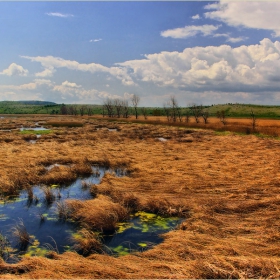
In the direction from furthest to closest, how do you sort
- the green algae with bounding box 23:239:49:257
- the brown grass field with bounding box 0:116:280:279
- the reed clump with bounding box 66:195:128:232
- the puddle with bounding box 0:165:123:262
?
the reed clump with bounding box 66:195:128:232 < the puddle with bounding box 0:165:123:262 < the green algae with bounding box 23:239:49:257 < the brown grass field with bounding box 0:116:280:279

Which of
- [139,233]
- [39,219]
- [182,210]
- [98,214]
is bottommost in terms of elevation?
[139,233]

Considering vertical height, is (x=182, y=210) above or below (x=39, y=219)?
above

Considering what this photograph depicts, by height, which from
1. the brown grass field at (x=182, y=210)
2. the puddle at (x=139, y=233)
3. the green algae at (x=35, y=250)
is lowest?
the puddle at (x=139, y=233)

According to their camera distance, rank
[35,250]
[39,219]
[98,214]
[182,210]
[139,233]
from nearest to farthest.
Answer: [35,250] < [139,233] < [98,214] < [39,219] < [182,210]

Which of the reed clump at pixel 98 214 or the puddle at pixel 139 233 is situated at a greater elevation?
the reed clump at pixel 98 214

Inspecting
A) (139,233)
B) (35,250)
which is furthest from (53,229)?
(139,233)

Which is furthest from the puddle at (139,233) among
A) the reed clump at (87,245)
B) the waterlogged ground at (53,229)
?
the reed clump at (87,245)

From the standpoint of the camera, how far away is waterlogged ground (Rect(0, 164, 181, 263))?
7379 mm

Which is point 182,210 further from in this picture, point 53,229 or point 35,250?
point 35,250

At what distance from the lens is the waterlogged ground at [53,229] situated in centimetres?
738

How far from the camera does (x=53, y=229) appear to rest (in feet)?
28.4

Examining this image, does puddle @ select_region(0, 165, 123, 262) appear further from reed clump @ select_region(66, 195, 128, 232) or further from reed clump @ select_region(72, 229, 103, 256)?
reed clump @ select_region(66, 195, 128, 232)

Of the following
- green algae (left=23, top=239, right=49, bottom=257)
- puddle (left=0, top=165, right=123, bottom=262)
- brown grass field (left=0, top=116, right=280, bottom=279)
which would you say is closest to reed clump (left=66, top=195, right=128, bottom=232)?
brown grass field (left=0, top=116, right=280, bottom=279)

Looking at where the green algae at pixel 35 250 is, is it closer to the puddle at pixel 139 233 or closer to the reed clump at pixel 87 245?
the reed clump at pixel 87 245
